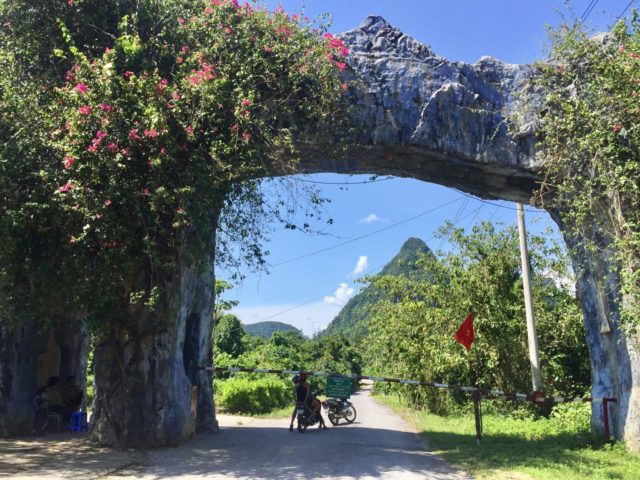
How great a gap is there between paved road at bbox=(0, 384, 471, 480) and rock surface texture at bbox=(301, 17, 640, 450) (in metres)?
4.46

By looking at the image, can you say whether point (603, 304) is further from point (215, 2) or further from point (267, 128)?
point (215, 2)

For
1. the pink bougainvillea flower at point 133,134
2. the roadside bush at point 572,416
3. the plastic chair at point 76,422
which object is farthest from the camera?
the roadside bush at point 572,416

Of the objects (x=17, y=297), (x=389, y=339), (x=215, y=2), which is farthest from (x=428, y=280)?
(x=17, y=297)

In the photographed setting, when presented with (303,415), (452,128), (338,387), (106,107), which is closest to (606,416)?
(338,387)

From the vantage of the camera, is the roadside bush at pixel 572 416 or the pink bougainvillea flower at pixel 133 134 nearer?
the pink bougainvillea flower at pixel 133 134

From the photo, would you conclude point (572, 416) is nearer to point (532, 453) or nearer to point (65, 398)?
point (532, 453)

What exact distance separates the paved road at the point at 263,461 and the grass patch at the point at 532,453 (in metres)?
0.50

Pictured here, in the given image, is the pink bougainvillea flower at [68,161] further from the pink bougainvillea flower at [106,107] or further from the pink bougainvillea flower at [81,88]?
the pink bougainvillea flower at [81,88]

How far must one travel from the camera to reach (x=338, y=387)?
1248 centimetres

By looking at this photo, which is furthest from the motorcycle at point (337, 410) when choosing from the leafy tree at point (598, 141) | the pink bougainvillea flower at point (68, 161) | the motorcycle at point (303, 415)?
the pink bougainvillea flower at point (68, 161)

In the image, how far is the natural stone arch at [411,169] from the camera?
9.29 metres

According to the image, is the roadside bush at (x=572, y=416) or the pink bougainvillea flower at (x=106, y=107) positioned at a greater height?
the pink bougainvillea flower at (x=106, y=107)

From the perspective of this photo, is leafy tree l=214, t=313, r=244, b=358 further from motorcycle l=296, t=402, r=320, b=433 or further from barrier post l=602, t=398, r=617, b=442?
barrier post l=602, t=398, r=617, b=442

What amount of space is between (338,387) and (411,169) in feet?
17.4
